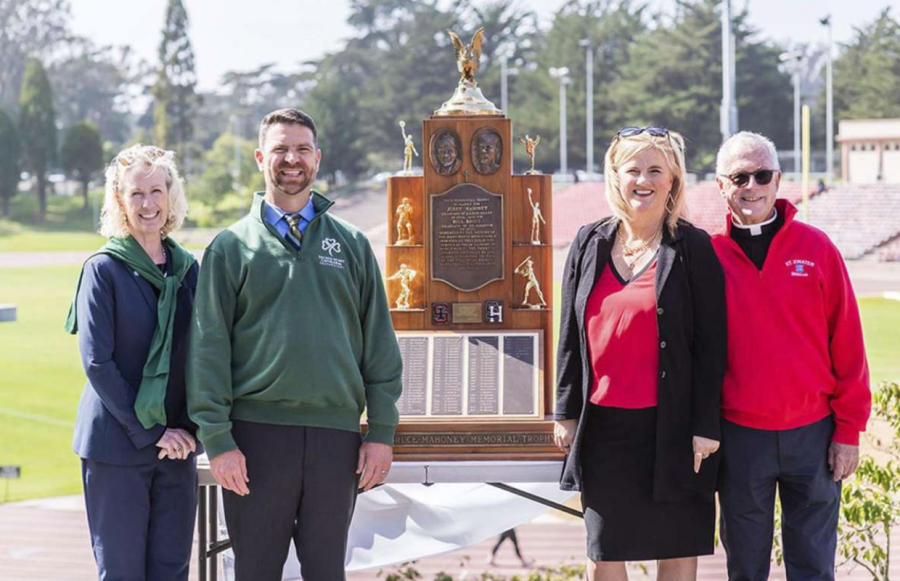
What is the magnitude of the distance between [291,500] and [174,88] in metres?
49.2

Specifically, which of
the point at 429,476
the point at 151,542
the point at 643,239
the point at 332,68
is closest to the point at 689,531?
the point at 643,239

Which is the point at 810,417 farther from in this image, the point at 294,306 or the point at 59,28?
the point at 59,28

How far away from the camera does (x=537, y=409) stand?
12.7ft

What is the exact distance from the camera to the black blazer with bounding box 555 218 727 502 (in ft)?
9.69

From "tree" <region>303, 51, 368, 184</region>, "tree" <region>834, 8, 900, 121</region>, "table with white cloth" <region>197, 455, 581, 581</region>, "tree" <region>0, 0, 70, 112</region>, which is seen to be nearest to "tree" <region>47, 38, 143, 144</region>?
"tree" <region>0, 0, 70, 112</region>

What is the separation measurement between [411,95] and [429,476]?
50.3 m

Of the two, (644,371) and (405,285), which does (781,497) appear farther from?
(405,285)

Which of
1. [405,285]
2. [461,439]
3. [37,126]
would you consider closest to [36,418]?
[405,285]

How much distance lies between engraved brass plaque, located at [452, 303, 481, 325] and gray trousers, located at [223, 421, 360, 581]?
1255 mm

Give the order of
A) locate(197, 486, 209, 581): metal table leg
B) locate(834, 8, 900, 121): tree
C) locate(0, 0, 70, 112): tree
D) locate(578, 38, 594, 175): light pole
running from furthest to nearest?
locate(0, 0, 70, 112): tree < locate(578, 38, 594, 175): light pole < locate(834, 8, 900, 121): tree < locate(197, 486, 209, 581): metal table leg

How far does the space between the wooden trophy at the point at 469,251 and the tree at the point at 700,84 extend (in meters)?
43.1

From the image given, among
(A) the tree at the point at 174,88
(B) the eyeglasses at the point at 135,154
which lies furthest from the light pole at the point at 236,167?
(B) the eyeglasses at the point at 135,154

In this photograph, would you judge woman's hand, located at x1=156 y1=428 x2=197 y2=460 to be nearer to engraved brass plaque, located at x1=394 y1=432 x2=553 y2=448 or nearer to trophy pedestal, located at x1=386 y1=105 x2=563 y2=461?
engraved brass plaque, located at x1=394 y1=432 x2=553 y2=448

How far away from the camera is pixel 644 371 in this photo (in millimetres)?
2977
